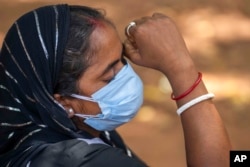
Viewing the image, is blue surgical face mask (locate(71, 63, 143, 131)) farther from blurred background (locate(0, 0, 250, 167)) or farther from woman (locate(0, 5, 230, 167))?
blurred background (locate(0, 0, 250, 167))

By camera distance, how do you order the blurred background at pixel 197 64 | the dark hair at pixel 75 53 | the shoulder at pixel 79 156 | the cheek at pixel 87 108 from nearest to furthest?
1. the shoulder at pixel 79 156
2. the dark hair at pixel 75 53
3. the cheek at pixel 87 108
4. the blurred background at pixel 197 64

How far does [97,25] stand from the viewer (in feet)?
8.24

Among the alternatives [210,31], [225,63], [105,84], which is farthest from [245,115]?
[105,84]

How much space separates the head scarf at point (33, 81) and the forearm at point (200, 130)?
0.40 metres

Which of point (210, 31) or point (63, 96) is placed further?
point (210, 31)

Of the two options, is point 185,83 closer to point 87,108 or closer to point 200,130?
point 200,130

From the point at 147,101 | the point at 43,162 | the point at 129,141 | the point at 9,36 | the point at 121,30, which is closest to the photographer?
the point at 43,162

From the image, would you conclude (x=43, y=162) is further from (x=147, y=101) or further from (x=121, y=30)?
(x=121, y=30)

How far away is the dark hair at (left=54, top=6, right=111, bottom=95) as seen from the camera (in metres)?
2.42

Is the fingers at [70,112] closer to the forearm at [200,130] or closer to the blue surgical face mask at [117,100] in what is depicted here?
the blue surgical face mask at [117,100]

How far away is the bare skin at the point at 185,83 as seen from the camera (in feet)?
8.49

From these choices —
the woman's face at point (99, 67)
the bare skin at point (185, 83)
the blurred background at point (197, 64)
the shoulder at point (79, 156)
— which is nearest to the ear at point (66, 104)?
the woman's face at point (99, 67)

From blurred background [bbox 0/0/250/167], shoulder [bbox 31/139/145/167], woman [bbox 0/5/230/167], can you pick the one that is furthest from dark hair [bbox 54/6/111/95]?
blurred background [bbox 0/0/250/167]

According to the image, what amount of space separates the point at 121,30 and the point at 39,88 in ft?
11.4
